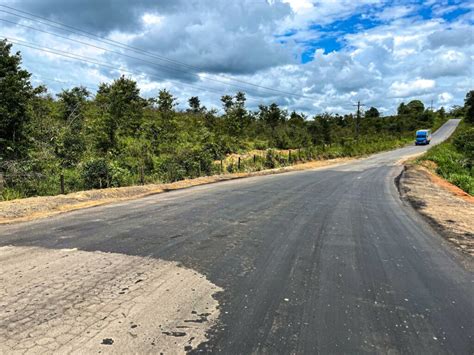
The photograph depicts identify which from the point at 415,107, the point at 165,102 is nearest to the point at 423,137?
the point at 165,102

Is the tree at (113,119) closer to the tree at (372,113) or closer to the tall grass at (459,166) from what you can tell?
the tall grass at (459,166)

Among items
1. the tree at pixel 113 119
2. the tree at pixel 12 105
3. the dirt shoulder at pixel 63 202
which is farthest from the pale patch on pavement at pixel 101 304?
the tree at pixel 113 119

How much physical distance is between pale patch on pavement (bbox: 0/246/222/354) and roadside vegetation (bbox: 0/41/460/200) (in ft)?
25.5

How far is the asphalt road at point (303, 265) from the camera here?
370 centimetres

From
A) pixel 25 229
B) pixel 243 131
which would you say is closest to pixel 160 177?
pixel 25 229

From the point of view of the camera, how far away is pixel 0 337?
348cm

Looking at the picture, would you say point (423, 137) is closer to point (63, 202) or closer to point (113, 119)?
point (113, 119)

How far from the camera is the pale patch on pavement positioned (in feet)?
11.3

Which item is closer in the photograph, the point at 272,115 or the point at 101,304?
the point at 101,304

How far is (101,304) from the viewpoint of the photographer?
13.8 ft

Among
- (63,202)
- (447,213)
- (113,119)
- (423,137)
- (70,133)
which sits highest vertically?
(113,119)

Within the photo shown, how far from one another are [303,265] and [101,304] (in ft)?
9.88

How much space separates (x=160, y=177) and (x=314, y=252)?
13.0 m

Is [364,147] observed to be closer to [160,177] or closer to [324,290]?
[160,177]
